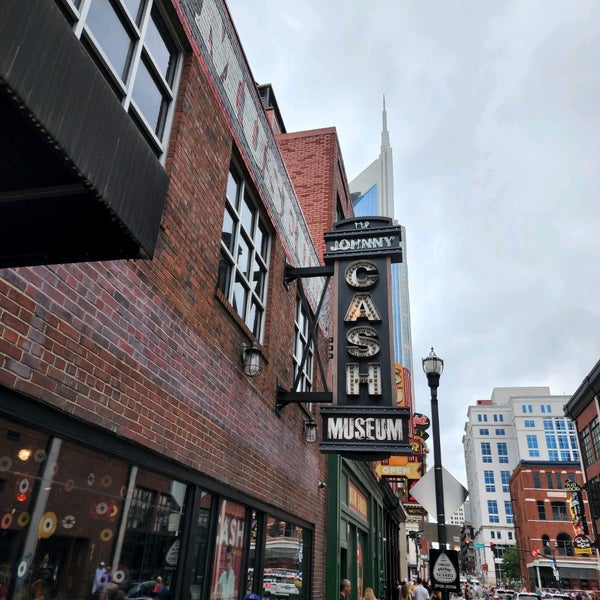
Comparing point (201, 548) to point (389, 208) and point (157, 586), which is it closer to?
point (157, 586)

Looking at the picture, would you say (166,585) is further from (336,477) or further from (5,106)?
(336,477)

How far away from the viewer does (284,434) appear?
9.08 m

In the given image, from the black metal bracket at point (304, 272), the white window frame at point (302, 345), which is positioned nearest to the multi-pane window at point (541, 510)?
the white window frame at point (302, 345)

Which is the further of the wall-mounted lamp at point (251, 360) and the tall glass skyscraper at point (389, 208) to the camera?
the tall glass skyscraper at point (389, 208)

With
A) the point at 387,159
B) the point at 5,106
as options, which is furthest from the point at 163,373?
the point at 387,159

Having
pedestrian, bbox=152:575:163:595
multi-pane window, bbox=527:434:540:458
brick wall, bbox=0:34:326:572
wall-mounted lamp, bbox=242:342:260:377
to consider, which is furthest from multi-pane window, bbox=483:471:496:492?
pedestrian, bbox=152:575:163:595

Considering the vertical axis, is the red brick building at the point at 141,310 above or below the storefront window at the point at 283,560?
above

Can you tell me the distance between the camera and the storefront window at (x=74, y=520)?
326 cm

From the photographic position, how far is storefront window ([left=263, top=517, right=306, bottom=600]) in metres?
8.12

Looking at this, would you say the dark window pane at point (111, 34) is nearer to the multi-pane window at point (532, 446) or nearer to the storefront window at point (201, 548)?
the storefront window at point (201, 548)

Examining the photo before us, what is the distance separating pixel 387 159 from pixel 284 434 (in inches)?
7750

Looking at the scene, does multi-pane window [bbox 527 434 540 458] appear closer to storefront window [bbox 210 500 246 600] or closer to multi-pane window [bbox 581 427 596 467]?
multi-pane window [bbox 581 427 596 467]

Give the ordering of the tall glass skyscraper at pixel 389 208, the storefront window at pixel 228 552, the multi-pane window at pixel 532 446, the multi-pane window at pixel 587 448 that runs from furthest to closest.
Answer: the tall glass skyscraper at pixel 389 208, the multi-pane window at pixel 532 446, the multi-pane window at pixel 587 448, the storefront window at pixel 228 552

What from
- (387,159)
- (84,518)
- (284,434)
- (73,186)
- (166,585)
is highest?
(387,159)
